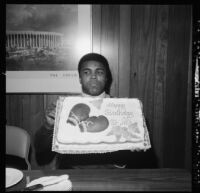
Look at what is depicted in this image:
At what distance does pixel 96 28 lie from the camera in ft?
6.26

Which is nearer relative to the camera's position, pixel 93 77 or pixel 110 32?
pixel 93 77

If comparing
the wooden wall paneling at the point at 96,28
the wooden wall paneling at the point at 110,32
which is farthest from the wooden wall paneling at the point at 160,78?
the wooden wall paneling at the point at 96,28

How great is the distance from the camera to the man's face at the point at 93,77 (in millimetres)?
1496

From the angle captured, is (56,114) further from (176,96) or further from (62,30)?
(176,96)

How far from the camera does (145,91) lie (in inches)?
79.4

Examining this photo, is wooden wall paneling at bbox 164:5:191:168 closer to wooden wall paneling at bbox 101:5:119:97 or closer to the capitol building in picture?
wooden wall paneling at bbox 101:5:119:97

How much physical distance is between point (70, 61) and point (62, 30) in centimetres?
26

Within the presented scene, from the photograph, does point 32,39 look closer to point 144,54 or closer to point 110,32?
point 110,32

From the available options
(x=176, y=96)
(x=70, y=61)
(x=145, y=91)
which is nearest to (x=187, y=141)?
(x=176, y=96)

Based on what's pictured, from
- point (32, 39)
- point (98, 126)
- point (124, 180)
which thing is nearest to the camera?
point (124, 180)

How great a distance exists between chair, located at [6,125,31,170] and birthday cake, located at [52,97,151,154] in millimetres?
524

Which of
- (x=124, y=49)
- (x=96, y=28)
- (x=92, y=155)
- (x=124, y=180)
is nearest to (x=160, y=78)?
(x=124, y=49)

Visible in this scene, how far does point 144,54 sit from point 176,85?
405 mm

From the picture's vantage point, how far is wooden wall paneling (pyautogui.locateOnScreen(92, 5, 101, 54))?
1895 mm
